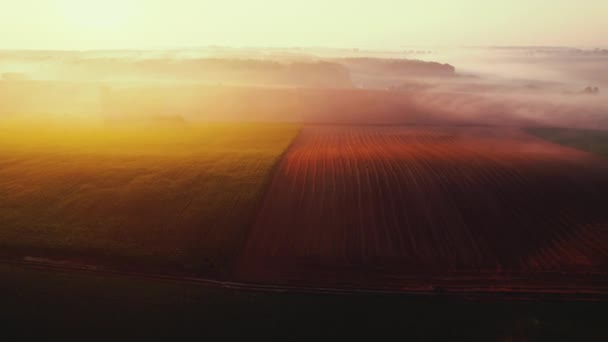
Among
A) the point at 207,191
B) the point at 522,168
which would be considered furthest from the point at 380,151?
the point at 207,191

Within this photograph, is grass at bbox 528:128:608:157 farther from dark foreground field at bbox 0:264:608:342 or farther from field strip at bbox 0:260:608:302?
dark foreground field at bbox 0:264:608:342

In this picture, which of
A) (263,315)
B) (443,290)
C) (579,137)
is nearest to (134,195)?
(263,315)

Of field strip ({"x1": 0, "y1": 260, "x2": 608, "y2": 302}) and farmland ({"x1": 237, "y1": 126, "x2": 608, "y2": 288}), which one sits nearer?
field strip ({"x1": 0, "y1": 260, "x2": 608, "y2": 302})

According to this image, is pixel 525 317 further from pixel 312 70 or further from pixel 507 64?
pixel 507 64

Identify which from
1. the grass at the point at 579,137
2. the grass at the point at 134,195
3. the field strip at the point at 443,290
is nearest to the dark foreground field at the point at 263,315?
the field strip at the point at 443,290

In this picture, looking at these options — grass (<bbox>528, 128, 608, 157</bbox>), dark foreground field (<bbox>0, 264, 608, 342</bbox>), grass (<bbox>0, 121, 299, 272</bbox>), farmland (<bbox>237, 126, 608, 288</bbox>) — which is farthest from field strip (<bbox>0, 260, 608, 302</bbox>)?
grass (<bbox>528, 128, 608, 157</bbox>)
